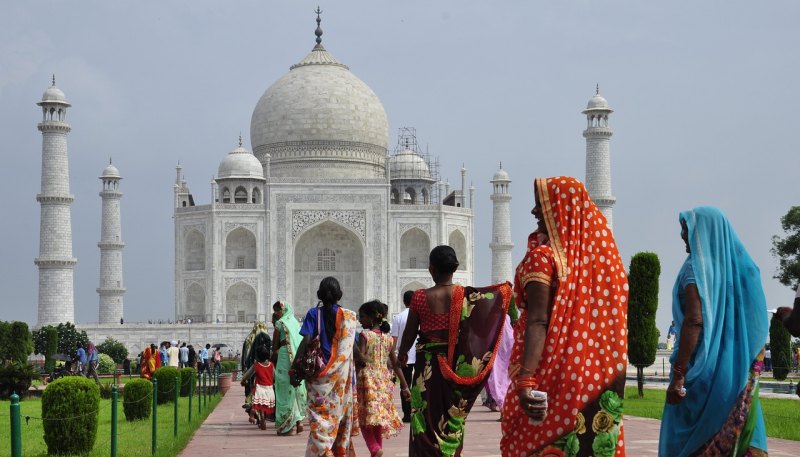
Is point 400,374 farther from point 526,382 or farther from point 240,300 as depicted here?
point 240,300

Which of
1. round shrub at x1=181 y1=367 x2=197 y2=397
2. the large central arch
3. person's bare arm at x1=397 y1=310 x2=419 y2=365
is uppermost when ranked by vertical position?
the large central arch

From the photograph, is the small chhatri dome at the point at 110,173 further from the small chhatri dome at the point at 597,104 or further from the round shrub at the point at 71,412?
the round shrub at the point at 71,412

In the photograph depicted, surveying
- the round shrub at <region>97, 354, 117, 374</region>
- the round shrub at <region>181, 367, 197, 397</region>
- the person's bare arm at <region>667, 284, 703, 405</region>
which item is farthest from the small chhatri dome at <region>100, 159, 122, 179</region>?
the person's bare arm at <region>667, 284, 703, 405</region>

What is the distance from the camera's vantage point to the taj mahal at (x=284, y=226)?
32844 millimetres

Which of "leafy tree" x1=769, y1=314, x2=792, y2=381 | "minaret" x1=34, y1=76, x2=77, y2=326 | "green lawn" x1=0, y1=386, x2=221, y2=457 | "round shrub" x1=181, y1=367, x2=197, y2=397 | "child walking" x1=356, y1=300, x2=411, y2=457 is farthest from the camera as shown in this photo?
"minaret" x1=34, y1=76, x2=77, y2=326

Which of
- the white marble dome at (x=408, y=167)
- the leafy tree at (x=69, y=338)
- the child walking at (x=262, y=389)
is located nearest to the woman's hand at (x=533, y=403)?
the child walking at (x=262, y=389)

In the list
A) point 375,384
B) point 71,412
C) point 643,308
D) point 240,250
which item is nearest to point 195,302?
point 240,250

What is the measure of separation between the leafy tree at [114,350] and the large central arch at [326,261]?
6.06 meters

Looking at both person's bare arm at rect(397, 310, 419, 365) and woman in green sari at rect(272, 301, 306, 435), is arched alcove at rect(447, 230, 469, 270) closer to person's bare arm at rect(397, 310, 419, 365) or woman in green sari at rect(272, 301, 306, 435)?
woman in green sari at rect(272, 301, 306, 435)

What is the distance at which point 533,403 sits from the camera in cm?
409

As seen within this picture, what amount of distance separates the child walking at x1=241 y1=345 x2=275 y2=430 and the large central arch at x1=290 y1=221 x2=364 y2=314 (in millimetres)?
25508

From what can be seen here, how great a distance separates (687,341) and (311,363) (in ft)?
8.24

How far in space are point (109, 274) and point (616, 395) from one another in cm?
3344

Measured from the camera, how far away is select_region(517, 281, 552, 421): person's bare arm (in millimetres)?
4098
